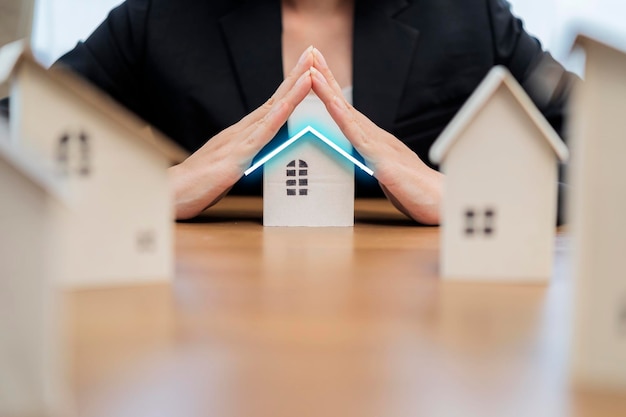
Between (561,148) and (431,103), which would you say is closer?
(561,148)

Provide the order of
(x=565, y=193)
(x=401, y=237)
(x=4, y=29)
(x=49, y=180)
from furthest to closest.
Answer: (x=4, y=29) → (x=565, y=193) → (x=401, y=237) → (x=49, y=180)

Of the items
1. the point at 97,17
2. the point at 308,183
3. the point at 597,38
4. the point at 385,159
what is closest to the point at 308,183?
the point at 308,183

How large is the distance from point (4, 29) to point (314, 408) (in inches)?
74.8

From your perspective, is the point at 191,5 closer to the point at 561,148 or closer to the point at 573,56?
the point at 561,148

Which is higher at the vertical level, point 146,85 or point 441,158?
point 146,85

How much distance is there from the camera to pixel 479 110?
0.59m

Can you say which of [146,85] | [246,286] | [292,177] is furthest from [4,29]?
[246,286]

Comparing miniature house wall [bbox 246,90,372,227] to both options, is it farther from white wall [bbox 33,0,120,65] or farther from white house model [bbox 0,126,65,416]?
white wall [bbox 33,0,120,65]

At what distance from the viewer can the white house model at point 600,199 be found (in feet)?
1.15

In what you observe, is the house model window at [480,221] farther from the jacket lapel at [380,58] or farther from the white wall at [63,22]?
the white wall at [63,22]

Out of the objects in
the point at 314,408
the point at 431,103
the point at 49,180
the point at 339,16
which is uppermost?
the point at 339,16

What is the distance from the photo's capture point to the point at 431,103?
1.75 metres

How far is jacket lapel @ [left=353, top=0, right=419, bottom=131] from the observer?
163 cm

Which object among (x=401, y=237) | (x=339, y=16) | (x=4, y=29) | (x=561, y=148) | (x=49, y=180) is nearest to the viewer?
(x=49, y=180)
